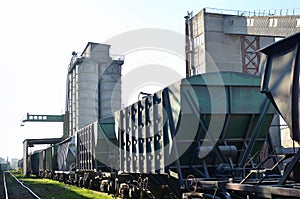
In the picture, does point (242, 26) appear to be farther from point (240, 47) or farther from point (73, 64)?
point (73, 64)

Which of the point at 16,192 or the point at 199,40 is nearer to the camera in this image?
the point at 16,192

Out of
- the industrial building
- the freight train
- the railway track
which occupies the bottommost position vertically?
the railway track

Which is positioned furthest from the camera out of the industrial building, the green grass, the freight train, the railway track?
the industrial building

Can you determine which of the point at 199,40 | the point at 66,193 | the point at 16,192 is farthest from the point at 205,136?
the point at 199,40

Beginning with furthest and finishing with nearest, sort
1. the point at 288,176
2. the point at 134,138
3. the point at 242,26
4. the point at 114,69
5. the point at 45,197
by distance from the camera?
1. the point at 114,69
2. the point at 242,26
3. the point at 45,197
4. the point at 134,138
5. the point at 288,176

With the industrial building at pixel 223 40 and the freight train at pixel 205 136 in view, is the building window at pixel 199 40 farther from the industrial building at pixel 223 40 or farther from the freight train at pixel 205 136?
the freight train at pixel 205 136

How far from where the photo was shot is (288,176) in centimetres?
620

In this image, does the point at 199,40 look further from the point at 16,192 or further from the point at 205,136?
the point at 205,136

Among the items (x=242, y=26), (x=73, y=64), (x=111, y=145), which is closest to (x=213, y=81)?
(x=111, y=145)

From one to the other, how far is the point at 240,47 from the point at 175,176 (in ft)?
128

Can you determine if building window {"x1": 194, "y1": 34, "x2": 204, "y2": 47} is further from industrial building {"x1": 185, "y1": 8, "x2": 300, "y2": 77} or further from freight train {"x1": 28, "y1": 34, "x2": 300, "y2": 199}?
freight train {"x1": 28, "y1": 34, "x2": 300, "y2": 199}

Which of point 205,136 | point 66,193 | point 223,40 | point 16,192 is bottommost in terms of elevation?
point 16,192

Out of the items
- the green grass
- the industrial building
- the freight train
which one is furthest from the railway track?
the industrial building

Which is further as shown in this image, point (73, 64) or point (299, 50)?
point (73, 64)
